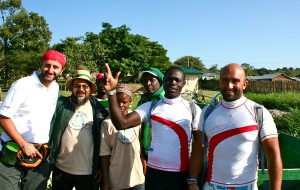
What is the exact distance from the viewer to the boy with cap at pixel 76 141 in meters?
3.37

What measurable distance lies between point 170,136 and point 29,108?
4.81 feet

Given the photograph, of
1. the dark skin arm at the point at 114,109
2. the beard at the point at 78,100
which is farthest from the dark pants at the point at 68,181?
the dark skin arm at the point at 114,109

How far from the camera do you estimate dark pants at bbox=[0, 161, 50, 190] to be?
3.05 meters

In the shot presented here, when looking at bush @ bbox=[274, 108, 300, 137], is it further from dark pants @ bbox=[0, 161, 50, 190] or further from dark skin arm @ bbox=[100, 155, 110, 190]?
dark pants @ bbox=[0, 161, 50, 190]

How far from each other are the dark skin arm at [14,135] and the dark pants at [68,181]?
0.52 meters

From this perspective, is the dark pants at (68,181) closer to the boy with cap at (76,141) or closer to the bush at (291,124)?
the boy with cap at (76,141)

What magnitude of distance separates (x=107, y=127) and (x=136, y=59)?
43953 millimetres

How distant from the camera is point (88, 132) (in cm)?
343

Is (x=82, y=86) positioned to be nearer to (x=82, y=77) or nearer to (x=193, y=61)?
A: (x=82, y=77)

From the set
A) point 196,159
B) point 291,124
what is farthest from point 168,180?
point 291,124

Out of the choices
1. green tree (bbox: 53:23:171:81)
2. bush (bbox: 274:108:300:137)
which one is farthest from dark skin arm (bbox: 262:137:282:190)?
green tree (bbox: 53:23:171:81)

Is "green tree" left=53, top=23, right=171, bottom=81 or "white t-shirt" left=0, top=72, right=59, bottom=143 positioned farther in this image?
"green tree" left=53, top=23, right=171, bottom=81

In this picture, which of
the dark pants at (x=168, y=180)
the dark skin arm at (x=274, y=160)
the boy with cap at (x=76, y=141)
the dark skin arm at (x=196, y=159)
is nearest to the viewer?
the dark skin arm at (x=274, y=160)

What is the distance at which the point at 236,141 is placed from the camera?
2404 millimetres
